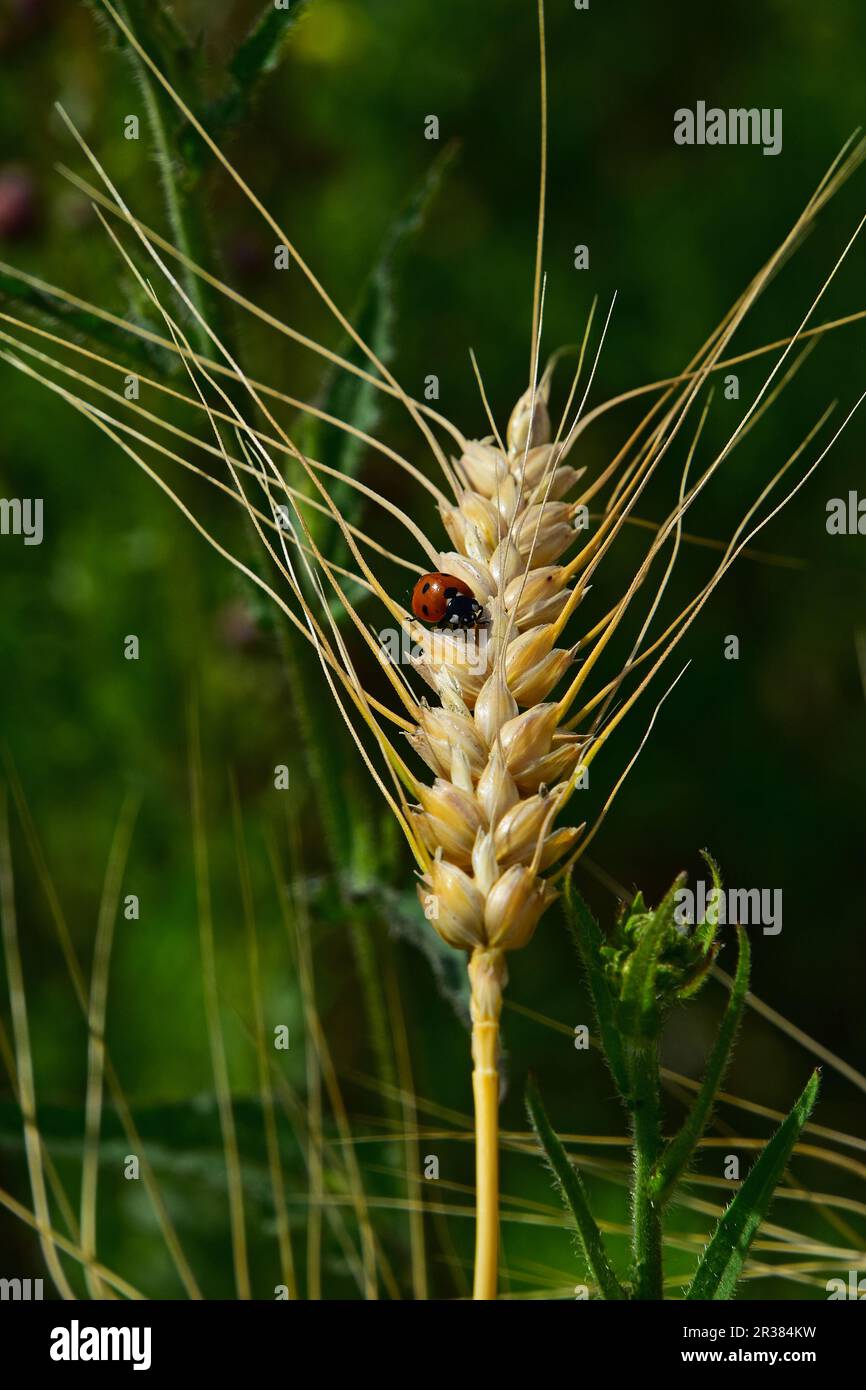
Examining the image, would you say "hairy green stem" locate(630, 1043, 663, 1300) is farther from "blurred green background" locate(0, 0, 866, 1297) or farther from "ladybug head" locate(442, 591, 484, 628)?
"blurred green background" locate(0, 0, 866, 1297)

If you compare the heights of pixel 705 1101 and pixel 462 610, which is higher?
pixel 462 610

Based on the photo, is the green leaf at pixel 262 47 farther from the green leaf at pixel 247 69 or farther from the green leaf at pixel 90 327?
the green leaf at pixel 90 327

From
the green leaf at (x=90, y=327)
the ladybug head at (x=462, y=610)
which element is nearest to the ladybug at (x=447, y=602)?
the ladybug head at (x=462, y=610)

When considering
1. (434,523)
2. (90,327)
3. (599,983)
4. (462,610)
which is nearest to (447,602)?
(462,610)

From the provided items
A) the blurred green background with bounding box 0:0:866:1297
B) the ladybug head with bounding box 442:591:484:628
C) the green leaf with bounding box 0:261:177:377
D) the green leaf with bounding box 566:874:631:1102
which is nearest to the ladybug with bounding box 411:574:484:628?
the ladybug head with bounding box 442:591:484:628

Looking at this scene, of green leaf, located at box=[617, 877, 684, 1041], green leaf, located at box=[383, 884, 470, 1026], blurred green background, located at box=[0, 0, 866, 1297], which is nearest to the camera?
green leaf, located at box=[617, 877, 684, 1041]

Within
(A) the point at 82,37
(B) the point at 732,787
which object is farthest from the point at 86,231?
(B) the point at 732,787

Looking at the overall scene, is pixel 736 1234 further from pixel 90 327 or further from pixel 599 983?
pixel 90 327
